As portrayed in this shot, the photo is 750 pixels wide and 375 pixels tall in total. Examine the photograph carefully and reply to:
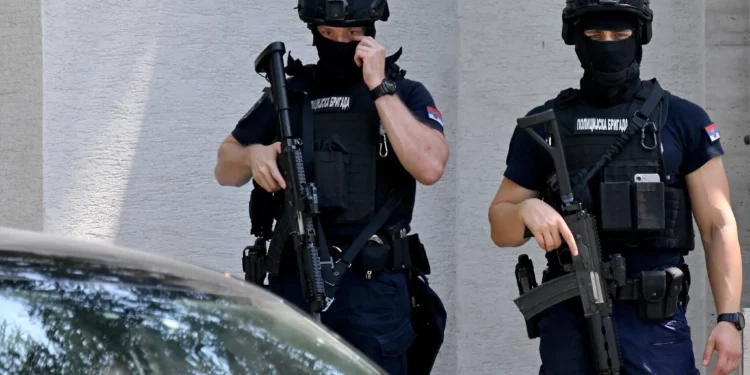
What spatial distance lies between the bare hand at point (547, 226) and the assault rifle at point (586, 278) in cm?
4

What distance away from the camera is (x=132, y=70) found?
5.83 meters

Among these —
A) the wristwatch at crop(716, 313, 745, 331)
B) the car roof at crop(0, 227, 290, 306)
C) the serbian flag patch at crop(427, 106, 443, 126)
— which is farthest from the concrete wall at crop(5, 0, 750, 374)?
the car roof at crop(0, 227, 290, 306)

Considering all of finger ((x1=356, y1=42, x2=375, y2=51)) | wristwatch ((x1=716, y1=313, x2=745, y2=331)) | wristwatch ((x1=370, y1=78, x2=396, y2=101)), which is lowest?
wristwatch ((x1=716, y1=313, x2=745, y2=331))

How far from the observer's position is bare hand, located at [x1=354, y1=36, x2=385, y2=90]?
13.4 ft

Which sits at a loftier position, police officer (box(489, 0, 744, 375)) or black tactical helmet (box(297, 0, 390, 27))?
black tactical helmet (box(297, 0, 390, 27))

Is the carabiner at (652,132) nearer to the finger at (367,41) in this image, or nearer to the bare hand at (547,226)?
the bare hand at (547,226)

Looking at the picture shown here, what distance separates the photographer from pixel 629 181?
388 centimetres

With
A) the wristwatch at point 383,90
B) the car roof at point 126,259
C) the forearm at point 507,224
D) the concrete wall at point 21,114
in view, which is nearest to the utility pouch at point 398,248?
the forearm at point 507,224

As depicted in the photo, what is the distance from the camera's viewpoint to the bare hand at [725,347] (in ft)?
12.5

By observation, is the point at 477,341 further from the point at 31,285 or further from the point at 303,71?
the point at 31,285

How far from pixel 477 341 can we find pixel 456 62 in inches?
49.1

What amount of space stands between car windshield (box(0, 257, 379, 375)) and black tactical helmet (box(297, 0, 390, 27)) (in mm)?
1741

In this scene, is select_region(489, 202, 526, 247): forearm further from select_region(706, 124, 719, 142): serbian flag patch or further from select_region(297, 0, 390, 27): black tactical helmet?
select_region(297, 0, 390, 27): black tactical helmet

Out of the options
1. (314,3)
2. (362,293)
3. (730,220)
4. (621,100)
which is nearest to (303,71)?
(314,3)
